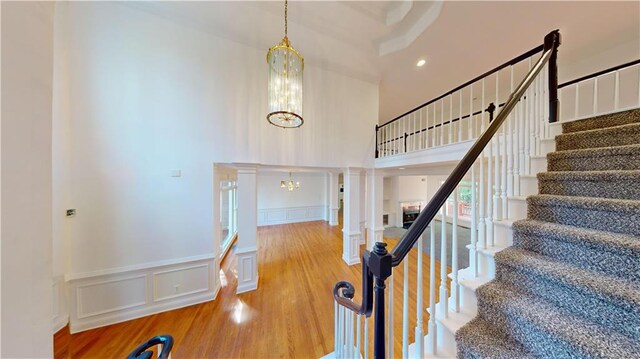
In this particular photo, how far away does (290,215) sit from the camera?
7836mm

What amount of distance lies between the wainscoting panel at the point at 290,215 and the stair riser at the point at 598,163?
23.4 feet

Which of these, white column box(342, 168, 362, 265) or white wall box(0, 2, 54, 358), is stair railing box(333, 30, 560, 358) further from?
white column box(342, 168, 362, 265)

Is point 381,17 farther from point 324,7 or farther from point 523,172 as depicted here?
point 523,172

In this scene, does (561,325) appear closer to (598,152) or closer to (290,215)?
(598,152)

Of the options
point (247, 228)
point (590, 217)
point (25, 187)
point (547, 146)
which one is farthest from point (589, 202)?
point (247, 228)

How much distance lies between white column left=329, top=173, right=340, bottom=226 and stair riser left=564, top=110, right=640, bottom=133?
20.2 feet

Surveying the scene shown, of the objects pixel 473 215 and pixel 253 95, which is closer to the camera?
pixel 473 215

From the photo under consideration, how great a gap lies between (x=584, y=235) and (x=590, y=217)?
24cm

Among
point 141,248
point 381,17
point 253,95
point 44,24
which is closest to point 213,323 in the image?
point 141,248

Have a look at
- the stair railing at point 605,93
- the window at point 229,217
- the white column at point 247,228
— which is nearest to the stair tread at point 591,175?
the stair railing at point 605,93

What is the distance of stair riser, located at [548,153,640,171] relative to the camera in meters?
1.25

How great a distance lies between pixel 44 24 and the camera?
0.46m

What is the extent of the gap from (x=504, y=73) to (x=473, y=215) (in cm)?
488

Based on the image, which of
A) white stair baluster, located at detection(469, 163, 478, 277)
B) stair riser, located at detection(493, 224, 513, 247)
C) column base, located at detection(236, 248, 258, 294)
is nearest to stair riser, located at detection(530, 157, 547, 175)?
stair riser, located at detection(493, 224, 513, 247)
